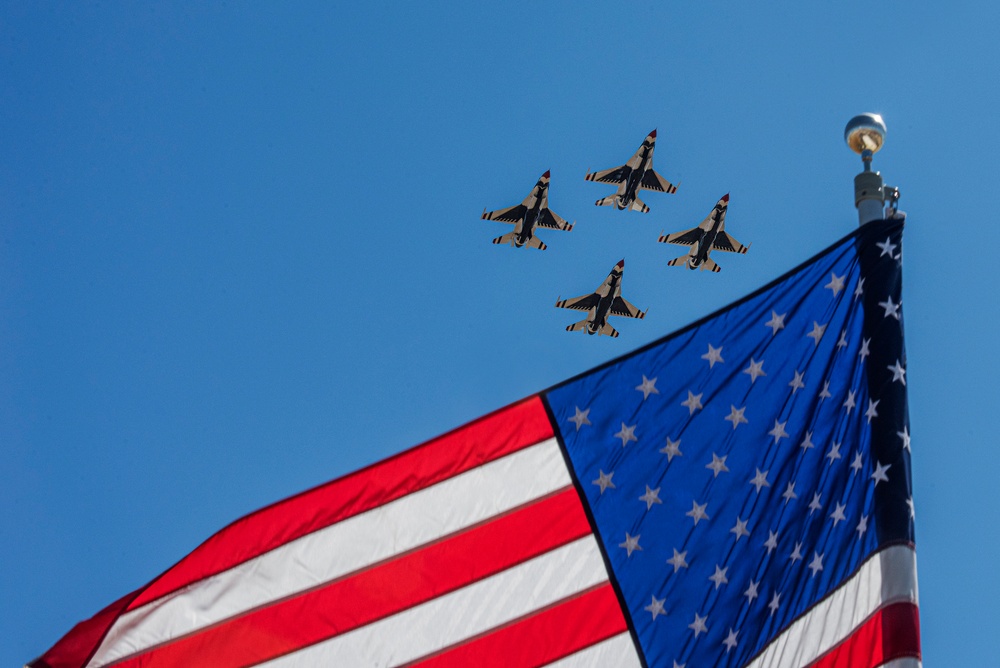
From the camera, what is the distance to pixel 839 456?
8.01 m

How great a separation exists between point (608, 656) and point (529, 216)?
43.5 metres

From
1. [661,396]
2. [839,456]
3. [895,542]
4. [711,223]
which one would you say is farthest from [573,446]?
[711,223]

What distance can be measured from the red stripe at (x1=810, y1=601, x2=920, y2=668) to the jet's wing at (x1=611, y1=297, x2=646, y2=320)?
4407 cm

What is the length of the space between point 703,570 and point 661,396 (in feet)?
3.97

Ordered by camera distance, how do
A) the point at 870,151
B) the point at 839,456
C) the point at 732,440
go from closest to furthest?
1. the point at 839,456
2. the point at 732,440
3. the point at 870,151

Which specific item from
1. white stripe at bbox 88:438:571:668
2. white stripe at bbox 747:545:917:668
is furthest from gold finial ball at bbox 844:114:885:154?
white stripe at bbox 747:545:917:668

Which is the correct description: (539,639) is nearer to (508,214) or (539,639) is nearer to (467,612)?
(467,612)

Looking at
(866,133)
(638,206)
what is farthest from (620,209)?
(866,133)

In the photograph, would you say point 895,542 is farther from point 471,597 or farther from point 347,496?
point 347,496

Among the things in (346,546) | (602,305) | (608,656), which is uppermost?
(602,305)

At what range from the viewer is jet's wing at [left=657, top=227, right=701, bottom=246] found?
50.7 metres

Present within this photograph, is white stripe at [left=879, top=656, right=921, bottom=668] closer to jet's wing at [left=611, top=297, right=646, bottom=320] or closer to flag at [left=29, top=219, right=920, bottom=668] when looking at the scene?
flag at [left=29, top=219, right=920, bottom=668]

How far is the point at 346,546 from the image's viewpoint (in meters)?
9.61

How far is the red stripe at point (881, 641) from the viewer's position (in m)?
6.98
